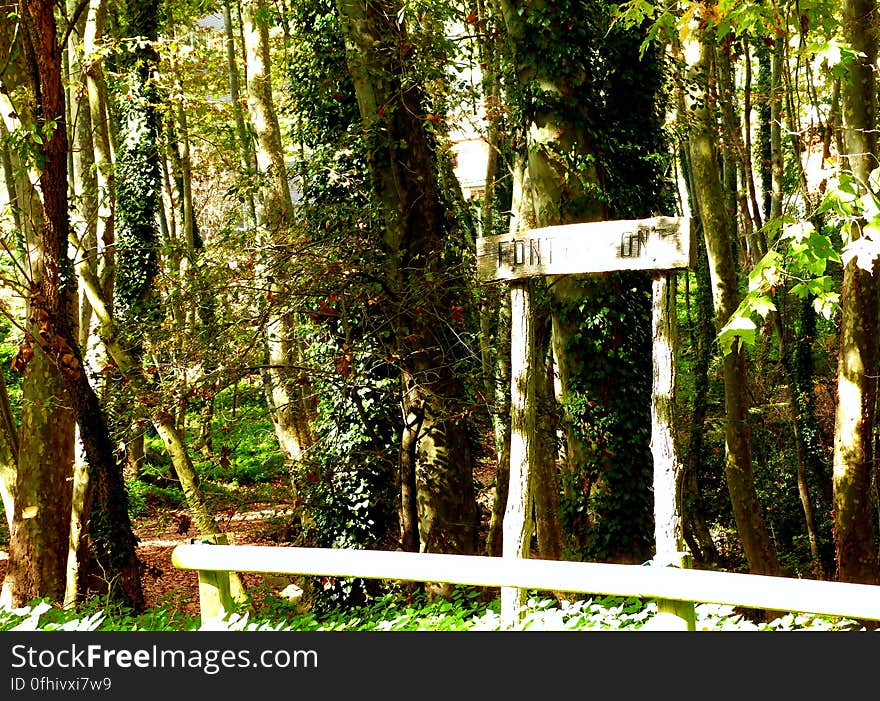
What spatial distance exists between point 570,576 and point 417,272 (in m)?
5.71

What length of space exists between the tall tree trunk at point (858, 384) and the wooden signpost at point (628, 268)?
13.4 feet

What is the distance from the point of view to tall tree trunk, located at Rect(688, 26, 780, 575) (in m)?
10.5

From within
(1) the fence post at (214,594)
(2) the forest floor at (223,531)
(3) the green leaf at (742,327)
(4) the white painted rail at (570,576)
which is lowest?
(2) the forest floor at (223,531)

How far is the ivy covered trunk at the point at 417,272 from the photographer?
8.99 metres

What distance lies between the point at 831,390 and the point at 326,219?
916cm

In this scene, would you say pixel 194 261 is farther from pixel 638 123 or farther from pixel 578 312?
pixel 638 123

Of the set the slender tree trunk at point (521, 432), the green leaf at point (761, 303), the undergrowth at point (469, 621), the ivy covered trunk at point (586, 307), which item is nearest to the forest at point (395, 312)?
the ivy covered trunk at point (586, 307)

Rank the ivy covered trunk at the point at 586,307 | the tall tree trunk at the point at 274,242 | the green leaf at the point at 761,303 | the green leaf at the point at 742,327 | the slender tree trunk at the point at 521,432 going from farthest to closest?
the tall tree trunk at the point at 274,242, the ivy covered trunk at the point at 586,307, the slender tree trunk at the point at 521,432, the green leaf at the point at 761,303, the green leaf at the point at 742,327

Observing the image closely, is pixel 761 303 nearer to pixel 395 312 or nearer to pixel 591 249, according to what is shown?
pixel 591 249

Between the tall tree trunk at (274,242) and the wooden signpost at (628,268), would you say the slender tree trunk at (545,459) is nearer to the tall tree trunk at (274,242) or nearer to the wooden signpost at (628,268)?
the tall tree trunk at (274,242)

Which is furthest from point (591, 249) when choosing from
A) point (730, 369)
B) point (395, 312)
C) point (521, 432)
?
point (730, 369)
